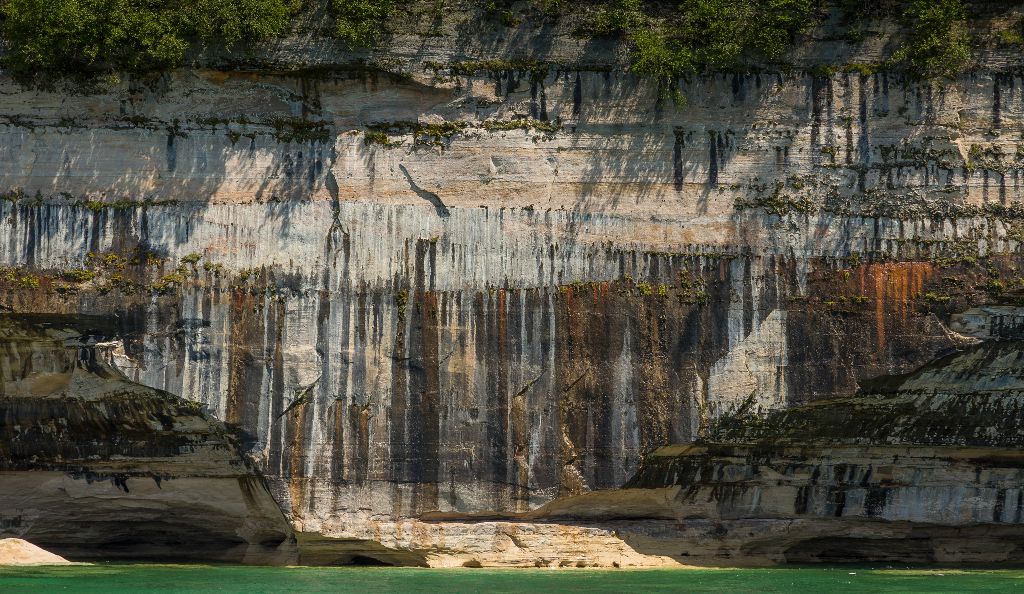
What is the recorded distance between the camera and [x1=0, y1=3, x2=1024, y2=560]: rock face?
15867mm

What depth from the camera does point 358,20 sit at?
16.2m

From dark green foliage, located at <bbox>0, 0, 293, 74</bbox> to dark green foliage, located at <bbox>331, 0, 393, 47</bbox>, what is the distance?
686mm

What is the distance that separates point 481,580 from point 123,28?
792 centimetres

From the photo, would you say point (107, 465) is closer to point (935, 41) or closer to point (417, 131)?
point (417, 131)

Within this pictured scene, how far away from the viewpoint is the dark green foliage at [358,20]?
52.9 ft

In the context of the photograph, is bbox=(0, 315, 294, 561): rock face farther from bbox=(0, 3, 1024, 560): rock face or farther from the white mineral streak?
the white mineral streak

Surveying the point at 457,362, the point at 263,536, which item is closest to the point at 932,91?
the point at 457,362

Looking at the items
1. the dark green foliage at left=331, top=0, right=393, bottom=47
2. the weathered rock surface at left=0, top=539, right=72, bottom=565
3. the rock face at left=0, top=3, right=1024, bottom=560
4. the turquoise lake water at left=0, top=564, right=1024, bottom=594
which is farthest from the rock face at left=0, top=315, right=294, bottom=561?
the dark green foliage at left=331, top=0, right=393, bottom=47

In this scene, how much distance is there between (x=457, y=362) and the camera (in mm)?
15984

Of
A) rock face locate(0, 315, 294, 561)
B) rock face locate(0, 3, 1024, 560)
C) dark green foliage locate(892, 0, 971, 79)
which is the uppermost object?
dark green foliage locate(892, 0, 971, 79)

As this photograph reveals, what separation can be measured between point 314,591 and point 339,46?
6.79 meters

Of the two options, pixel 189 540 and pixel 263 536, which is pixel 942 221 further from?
pixel 189 540

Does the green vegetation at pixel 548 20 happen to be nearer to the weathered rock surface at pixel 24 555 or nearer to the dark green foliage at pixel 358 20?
the dark green foliage at pixel 358 20

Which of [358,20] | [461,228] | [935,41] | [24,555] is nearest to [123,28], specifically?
[358,20]
